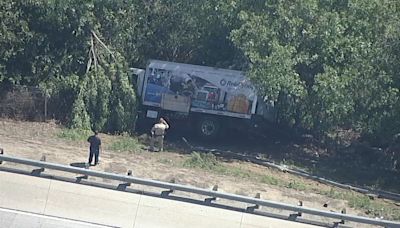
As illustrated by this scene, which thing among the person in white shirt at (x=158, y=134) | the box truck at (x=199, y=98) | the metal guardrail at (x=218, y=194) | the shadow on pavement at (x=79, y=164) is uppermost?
the box truck at (x=199, y=98)

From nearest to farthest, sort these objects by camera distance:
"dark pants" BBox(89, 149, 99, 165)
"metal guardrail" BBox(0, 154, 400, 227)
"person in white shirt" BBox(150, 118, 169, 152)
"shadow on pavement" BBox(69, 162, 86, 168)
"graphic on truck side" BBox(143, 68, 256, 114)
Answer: "metal guardrail" BBox(0, 154, 400, 227), "shadow on pavement" BBox(69, 162, 86, 168), "dark pants" BBox(89, 149, 99, 165), "person in white shirt" BBox(150, 118, 169, 152), "graphic on truck side" BBox(143, 68, 256, 114)

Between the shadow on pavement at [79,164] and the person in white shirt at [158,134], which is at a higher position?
the person in white shirt at [158,134]

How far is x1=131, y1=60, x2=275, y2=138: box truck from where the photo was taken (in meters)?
26.0

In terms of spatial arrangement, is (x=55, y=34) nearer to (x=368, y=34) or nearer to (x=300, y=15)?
(x=300, y=15)

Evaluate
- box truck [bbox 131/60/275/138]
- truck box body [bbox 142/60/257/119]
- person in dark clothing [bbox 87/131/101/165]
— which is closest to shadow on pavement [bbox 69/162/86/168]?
person in dark clothing [bbox 87/131/101/165]

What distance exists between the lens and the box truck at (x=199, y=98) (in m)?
26.0

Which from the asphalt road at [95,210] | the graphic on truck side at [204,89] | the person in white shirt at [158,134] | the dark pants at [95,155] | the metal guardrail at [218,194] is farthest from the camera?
the graphic on truck side at [204,89]

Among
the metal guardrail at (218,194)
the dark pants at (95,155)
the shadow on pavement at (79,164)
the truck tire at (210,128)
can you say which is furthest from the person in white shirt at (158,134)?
the metal guardrail at (218,194)

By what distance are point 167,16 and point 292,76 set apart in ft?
22.6

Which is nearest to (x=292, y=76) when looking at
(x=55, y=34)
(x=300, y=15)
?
(x=300, y=15)

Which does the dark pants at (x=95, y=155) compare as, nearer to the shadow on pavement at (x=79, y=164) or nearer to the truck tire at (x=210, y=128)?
the shadow on pavement at (x=79, y=164)

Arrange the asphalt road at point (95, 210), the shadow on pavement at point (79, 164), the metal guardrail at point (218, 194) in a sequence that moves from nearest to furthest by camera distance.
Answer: the asphalt road at point (95, 210), the metal guardrail at point (218, 194), the shadow on pavement at point (79, 164)

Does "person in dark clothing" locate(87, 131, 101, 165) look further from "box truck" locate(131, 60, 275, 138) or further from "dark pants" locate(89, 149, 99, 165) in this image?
"box truck" locate(131, 60, 275, 138)

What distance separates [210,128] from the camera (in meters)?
26.3
